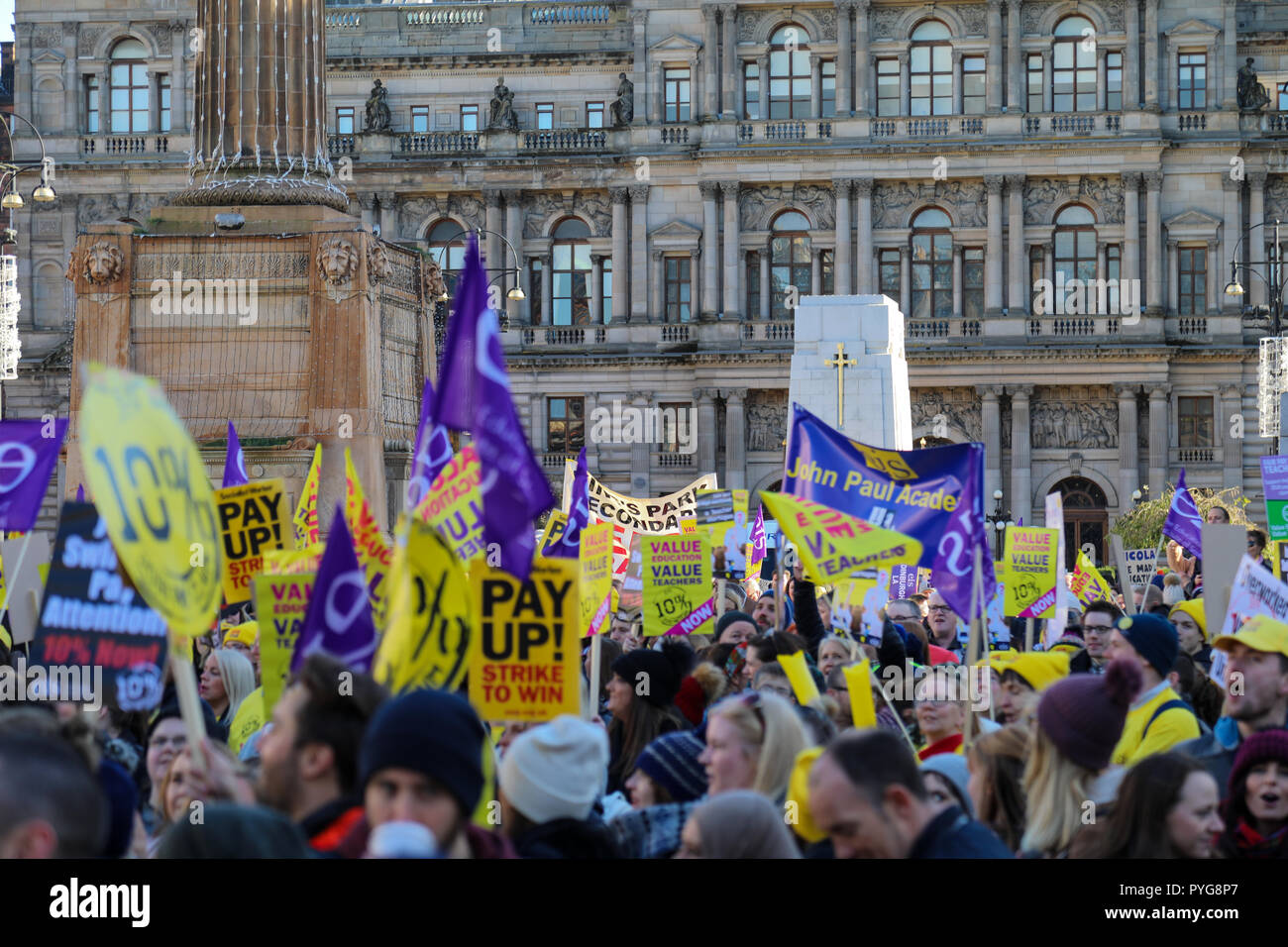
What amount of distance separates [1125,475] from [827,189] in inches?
432

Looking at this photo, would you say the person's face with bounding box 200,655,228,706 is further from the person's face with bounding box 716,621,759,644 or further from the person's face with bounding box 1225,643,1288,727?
the person's face with bounding box 1225,643,1288,727

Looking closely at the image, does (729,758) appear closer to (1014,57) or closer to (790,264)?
(790,264)

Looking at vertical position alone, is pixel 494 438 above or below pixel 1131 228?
below

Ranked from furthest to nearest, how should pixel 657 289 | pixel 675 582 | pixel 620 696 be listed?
pixel 657 289 → pixel 675 582 → pixel 620 696

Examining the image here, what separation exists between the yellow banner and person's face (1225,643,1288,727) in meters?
2.41

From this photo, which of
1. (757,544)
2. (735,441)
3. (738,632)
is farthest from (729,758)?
(735,441)

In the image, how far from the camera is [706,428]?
52469 mm

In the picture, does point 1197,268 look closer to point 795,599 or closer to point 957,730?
point 795,599

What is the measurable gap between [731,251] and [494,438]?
4650cm

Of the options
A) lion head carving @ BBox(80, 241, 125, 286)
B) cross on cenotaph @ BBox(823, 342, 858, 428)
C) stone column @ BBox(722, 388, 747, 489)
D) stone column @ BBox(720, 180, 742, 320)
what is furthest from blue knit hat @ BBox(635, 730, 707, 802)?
stone column @ BBox(720, 180, 742, 320)

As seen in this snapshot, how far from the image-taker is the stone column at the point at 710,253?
52.8 m

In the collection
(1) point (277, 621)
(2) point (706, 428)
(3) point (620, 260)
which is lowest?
(1) point (277, 621)

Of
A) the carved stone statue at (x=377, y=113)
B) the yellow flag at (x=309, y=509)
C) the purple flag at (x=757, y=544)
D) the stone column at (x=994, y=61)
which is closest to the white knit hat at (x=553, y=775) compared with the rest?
the yellow flag at (x=309, y=509)
